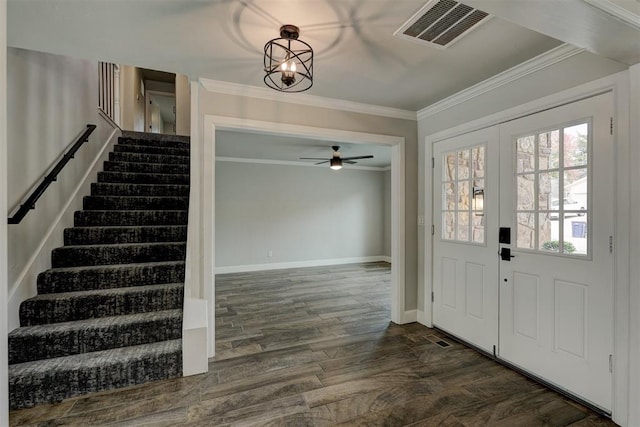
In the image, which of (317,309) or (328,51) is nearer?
(328,51)

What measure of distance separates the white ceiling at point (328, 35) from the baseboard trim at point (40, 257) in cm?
155

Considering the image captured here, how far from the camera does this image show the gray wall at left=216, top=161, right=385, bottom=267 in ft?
21.0

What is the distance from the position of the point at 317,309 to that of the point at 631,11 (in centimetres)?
376

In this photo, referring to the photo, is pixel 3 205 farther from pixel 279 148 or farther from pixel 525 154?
pixel 279 148

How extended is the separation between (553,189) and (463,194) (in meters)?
0.84

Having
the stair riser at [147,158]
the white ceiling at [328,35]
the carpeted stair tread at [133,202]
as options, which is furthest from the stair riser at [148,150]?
the white ceiling at [328,35]

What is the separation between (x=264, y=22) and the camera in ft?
6.06

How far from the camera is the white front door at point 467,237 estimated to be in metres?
2.71

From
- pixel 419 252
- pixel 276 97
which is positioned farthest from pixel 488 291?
pixel 276 97

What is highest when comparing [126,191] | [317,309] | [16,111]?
[16,111]

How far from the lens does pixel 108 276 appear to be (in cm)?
274

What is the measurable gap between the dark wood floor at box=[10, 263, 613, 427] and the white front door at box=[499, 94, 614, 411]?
28cm

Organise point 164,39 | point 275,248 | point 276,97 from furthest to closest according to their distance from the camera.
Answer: point 275,248 < point 276,97 < point 164,39

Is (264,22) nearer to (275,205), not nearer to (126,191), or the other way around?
(126,191)
